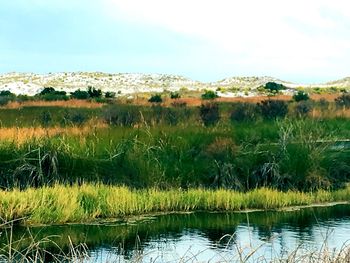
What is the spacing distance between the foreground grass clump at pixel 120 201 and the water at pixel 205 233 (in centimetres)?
34

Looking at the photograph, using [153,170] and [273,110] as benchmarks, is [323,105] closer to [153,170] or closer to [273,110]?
[273,110]

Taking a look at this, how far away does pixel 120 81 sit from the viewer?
425ft

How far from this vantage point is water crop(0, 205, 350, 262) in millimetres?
11445

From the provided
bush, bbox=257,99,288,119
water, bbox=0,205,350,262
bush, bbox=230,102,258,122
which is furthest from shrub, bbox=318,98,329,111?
water, bbox=0,205,350,262

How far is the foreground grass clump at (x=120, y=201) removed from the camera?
13484 mm

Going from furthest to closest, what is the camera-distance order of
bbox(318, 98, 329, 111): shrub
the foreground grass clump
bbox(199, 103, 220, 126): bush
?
bbox(318, 98, 329, 111): shrub
bbox(199, 103, 220, 126): bush
the foreground grass clump

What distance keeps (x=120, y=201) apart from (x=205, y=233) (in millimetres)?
2298

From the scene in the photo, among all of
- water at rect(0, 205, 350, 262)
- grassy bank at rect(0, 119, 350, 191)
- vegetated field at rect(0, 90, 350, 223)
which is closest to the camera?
water at rect(0, 205, 350, 262)

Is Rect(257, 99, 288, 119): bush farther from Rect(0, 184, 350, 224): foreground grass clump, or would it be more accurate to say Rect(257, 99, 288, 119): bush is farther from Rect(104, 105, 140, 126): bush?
Rect(0, 184, 350, 224): foreground grass clump

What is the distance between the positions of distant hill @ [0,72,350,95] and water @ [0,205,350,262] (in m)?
99.5

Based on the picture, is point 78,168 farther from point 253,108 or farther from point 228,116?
point 253,108

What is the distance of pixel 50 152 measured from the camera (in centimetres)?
1625

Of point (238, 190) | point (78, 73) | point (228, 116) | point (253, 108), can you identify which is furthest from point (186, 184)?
point (78, 73)

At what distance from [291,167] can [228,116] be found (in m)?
15.9
